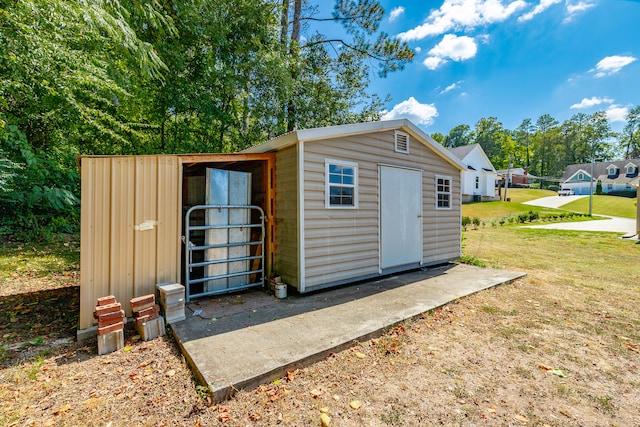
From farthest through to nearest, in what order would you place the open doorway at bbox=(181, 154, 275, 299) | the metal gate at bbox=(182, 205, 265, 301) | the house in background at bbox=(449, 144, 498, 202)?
the house in background at bbox=(449, 144, 498, 202), the open doorway at bbox=(181, 154, 275, 299), the metal gate at bbox=(182, 205, 265, 301)

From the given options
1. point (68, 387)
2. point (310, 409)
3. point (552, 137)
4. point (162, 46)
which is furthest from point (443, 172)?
point (552, 137)

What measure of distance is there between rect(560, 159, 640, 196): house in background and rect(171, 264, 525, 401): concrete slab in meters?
48.7

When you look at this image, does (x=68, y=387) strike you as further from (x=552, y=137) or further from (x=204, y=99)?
(x=552, y=137)

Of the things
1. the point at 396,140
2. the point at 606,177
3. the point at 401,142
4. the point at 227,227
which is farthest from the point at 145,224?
the point at 606,177

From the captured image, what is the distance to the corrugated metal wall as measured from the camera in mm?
3041

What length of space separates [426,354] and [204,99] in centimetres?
882

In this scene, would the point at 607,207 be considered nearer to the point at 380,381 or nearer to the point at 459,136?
the point at 459,136

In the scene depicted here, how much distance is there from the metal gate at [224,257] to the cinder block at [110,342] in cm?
113

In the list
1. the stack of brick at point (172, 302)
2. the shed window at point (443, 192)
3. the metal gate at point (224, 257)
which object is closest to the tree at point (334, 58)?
the shed window at point (443, 192)

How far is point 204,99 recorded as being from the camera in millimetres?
8414

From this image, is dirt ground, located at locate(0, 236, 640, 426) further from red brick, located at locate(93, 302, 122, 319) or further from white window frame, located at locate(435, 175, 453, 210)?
white window frame, located at locate(435, 175, 453, 210)

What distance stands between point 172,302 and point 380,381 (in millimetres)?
2492

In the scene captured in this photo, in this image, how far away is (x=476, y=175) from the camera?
30.6 metres

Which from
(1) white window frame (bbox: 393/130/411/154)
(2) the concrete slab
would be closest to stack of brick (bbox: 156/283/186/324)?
(2) the concrete slab
